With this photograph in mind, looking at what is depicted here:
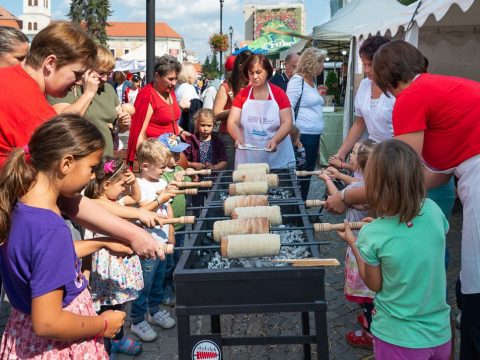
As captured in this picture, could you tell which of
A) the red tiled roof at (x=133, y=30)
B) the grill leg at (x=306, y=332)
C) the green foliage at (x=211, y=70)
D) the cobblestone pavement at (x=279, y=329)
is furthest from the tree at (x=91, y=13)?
the grill leg at (x=306, y=332)

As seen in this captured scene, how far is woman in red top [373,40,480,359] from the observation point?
8.29ft

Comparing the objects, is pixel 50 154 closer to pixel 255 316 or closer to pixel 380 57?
pixel 380 57

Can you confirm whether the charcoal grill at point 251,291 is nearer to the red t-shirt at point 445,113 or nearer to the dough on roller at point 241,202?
the dough on roller at point 241,202

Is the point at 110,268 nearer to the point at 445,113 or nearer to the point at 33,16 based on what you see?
the point at 445,113

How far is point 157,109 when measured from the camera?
4684mm

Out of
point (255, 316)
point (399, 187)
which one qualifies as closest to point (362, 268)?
point (399, 187)

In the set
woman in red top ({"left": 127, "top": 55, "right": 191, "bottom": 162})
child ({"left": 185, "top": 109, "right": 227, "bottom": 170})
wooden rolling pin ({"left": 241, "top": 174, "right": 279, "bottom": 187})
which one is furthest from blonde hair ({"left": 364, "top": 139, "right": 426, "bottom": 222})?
woman in red top ({"left": 127, "top": 55, "right": 191, "bottom": 162})

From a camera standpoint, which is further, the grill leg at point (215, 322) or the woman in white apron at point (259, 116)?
the woman in white apron at point (259, 116)

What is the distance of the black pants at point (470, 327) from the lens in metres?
2.50

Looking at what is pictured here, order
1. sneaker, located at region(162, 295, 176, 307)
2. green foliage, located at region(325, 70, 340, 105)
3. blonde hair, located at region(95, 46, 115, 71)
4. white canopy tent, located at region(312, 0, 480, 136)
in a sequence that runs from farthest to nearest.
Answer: green foliage, located at region(325, 70, 340, 105), white canopy tent, located at region(312, 0, 480, 136), sneaker, located at region(162, 295, 176, 307), blonde hair, located at region(95, 46, 115, 71)

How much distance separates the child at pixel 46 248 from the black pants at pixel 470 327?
1721 millimetres

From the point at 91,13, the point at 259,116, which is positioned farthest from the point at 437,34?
the point at 91,13

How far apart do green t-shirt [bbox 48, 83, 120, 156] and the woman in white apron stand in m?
1.01

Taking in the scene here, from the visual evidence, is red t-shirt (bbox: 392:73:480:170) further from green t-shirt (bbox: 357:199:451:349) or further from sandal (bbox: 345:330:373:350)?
sandal (bbox: 345:330:373:350)
